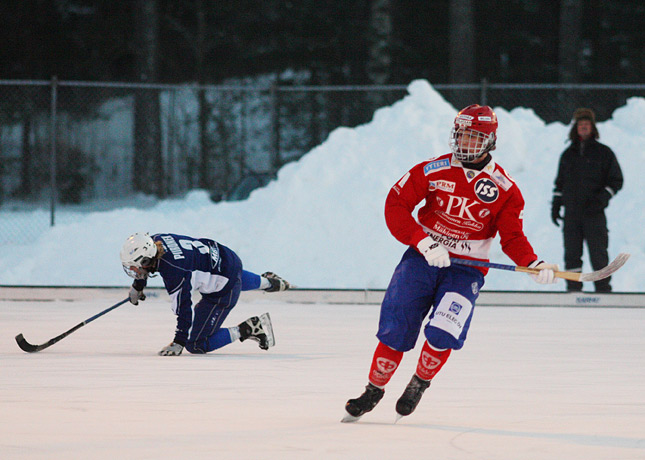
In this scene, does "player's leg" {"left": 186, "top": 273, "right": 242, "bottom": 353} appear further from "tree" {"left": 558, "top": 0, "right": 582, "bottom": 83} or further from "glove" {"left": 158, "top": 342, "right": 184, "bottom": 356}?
"tree" {"left": 558, "top": 0, "right": 582, "bottom": 83}

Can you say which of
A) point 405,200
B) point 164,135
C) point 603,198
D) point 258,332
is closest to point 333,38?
point 164,135

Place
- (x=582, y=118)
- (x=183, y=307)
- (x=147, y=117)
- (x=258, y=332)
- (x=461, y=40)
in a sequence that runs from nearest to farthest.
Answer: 1. (x=183, y=307)
2. (x=258, y=332)
3. (x=582, y=118)
4. (x=461, y=40)
5. (x=147, y=117)

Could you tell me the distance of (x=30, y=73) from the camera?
2822 cm

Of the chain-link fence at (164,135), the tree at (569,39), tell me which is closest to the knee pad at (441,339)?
the chain-link fence at (164,135)

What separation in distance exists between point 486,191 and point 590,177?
256 inches

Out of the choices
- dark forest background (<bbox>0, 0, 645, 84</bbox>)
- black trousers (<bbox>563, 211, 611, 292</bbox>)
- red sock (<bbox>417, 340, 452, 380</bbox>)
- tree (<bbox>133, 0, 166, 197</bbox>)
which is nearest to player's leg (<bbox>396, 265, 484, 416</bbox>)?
red sock (<bbox>417, 340, 452, 380</bbox>)

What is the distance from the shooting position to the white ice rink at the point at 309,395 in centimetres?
482

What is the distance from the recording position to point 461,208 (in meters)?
5.52

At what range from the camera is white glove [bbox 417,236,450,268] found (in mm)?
5312

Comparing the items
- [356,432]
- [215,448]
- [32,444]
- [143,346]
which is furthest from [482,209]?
[143,346]

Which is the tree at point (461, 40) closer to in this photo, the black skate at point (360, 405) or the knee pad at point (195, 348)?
the knee pad at point (195, 348)

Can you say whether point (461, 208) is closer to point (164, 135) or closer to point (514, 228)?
point (514, 228)

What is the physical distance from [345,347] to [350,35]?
69.1 ft

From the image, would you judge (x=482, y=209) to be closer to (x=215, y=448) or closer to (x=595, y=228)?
(x=215, y=448)
